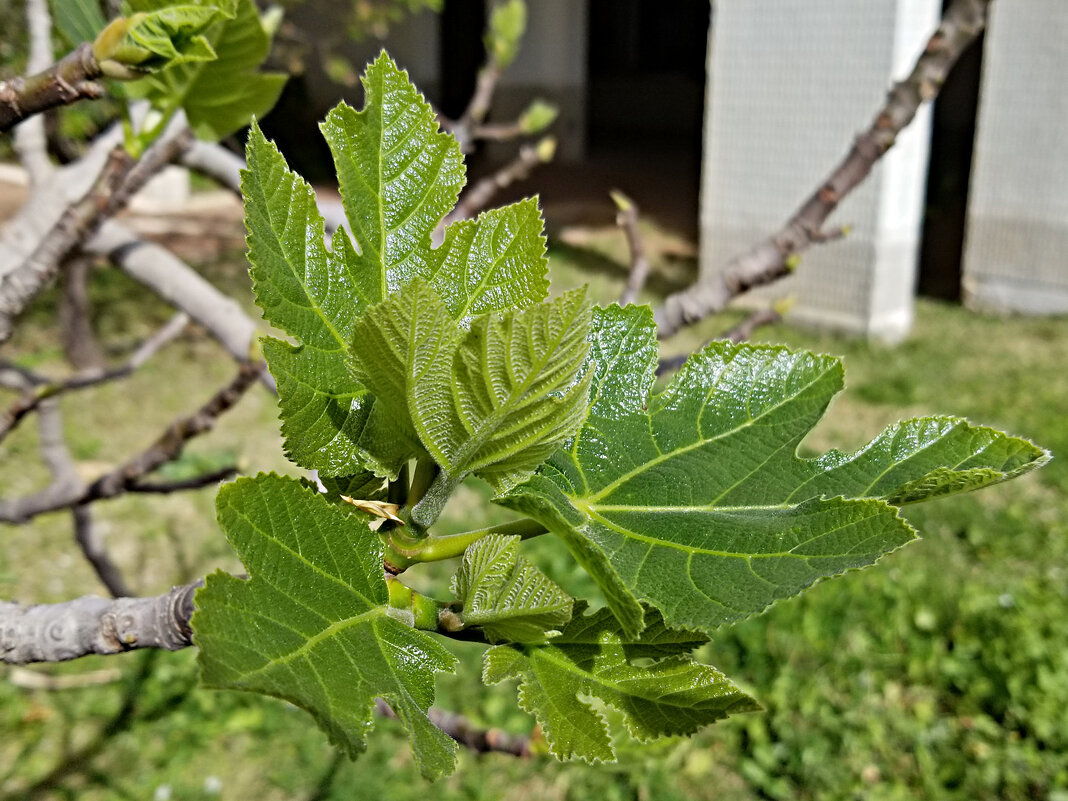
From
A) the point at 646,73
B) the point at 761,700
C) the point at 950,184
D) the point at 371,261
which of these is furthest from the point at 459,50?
the point at 371,261

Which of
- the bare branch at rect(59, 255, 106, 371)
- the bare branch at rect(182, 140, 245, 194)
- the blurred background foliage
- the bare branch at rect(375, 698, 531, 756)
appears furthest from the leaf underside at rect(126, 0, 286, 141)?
the bare branch at rect(59, 255, 106, 371)

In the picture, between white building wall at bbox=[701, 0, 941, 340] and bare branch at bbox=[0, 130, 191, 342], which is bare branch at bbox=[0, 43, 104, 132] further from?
white building wall at bbox=[701, 0, 941, 340]

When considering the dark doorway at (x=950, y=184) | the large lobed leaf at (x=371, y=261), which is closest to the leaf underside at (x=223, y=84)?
the large lobed leaf at (x=371, y=261)

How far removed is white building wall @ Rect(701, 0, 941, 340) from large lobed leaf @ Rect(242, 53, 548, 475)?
6.66m

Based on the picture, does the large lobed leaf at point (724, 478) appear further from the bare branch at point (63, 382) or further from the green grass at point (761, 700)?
the green grass at point (761, 700)

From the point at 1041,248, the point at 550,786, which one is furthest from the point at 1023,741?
the point at 1041,248

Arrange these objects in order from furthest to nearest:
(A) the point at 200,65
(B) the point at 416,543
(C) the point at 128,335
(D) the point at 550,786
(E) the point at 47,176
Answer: (C) the point at 128,335
(D) the point at 550,786
(E) the point at 47,176
(A) the point at 200,65
(B) the point at 416,543

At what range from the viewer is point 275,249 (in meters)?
0.51

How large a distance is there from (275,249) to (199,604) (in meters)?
0.19

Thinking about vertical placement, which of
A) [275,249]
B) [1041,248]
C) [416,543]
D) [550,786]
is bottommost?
[550,786]

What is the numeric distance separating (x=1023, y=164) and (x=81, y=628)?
27.5ft

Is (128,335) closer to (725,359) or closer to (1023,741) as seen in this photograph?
(1023,741)

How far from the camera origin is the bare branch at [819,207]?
1610 millimetres

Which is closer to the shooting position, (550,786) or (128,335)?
(550,786)
